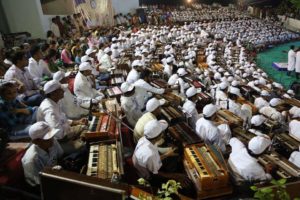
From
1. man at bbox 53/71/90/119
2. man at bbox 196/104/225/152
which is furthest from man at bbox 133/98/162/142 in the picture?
man at bbox 53/71/90/119

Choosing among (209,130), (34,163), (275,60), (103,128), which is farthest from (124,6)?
(34,163)

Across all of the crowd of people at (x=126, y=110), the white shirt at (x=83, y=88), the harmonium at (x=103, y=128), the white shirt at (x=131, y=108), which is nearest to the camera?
the crowd of people at (x=126, y=110)

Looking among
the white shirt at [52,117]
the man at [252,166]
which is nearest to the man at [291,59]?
the man at [252,166]

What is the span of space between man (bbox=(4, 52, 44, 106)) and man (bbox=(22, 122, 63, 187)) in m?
2.41

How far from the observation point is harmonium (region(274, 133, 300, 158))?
5.66m

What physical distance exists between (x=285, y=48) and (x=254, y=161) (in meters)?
23.5

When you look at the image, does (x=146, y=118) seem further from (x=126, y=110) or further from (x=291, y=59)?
(x=291, y=59)

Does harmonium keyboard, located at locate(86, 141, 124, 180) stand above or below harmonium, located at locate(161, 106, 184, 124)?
above

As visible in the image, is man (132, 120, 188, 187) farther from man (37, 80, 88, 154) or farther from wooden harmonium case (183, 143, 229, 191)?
man (37, 80, 88, 154)

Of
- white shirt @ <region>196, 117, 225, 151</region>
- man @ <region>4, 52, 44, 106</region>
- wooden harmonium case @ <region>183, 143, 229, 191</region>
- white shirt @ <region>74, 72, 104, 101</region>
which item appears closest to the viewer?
wooden harmonium case @ <region>183, 143, 229, 191</region>

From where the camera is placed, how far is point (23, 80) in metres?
6.26

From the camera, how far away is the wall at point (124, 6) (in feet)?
86.2

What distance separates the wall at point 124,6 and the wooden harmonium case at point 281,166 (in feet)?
78.5

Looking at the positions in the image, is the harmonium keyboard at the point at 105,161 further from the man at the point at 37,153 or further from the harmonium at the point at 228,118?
the harmonium at the point at 228,118
